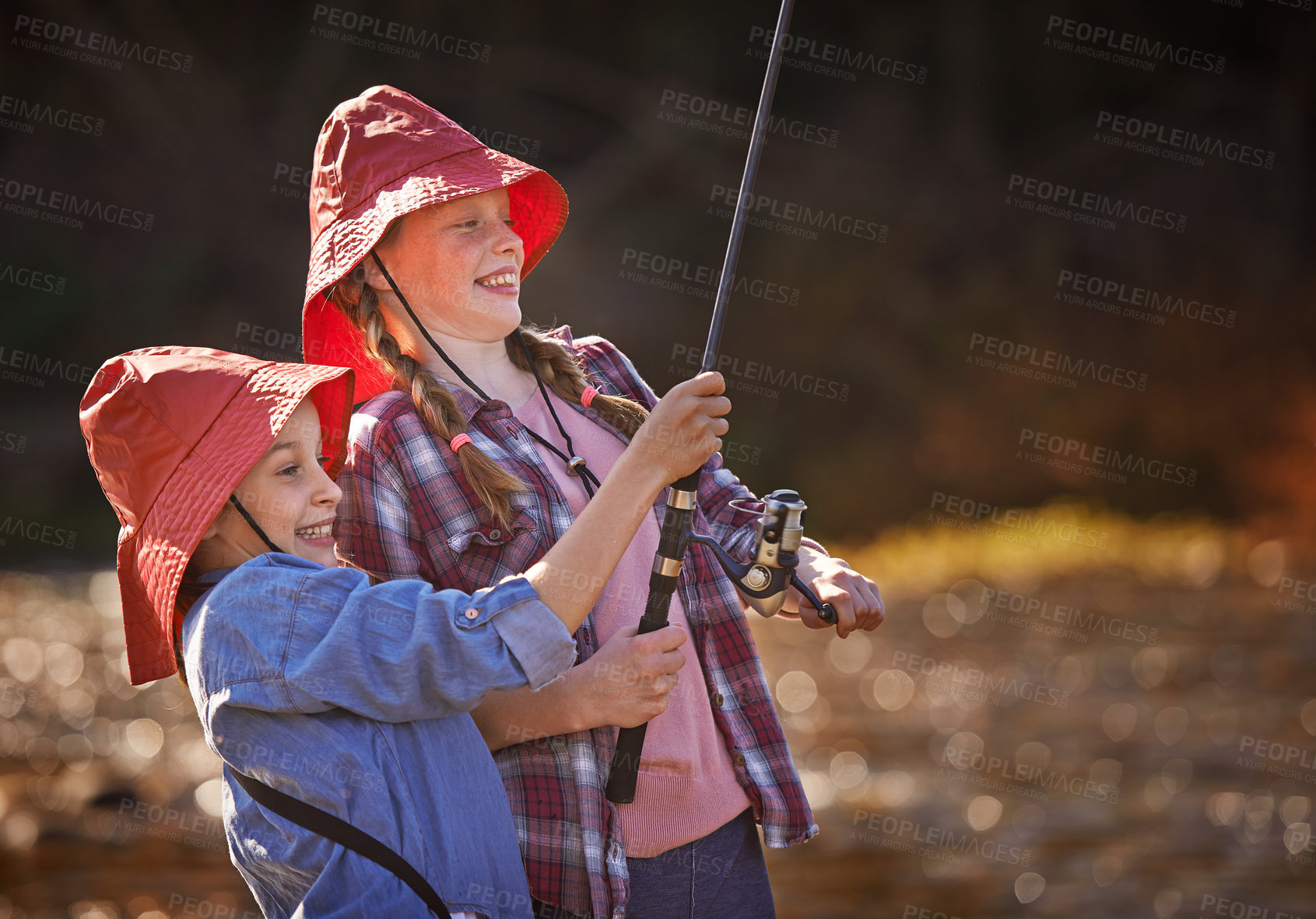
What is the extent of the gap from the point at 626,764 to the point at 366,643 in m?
0.46

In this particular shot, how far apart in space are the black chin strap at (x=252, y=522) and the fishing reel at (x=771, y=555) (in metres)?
0.57

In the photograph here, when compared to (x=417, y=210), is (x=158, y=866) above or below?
below

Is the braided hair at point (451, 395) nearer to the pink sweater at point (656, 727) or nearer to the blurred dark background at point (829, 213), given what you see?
the pink sweater at point (656, 727)

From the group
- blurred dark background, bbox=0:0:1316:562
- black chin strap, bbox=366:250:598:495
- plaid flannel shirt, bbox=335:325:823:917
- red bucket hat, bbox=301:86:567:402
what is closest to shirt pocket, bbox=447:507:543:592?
plaid flannel shirt, bbox=335:325:823:917

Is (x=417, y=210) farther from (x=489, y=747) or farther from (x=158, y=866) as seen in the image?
(x=158, y=866)

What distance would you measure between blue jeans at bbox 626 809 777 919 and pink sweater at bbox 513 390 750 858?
0.02m

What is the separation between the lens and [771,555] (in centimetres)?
170

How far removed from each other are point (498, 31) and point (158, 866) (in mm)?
7447

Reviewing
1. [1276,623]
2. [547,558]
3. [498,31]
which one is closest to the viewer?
[547,558]

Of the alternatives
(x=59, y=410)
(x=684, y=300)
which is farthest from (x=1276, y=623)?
(x=59, y=410)

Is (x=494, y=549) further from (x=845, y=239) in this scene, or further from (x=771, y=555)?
(x=845, y=239)

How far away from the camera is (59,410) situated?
9305mm

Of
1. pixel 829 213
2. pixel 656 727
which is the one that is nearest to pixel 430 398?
pixel 656 727

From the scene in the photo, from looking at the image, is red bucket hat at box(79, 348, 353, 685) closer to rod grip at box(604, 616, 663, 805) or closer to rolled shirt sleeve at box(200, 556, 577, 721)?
rolled shirt sleeve at box(200, 556, 577, 721)
